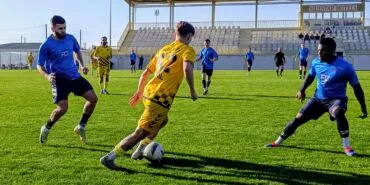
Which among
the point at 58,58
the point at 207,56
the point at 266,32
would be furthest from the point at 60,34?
the point at 266,32

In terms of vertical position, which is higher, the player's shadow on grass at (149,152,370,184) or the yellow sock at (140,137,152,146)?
the yellow sock at (140,137,152,146)

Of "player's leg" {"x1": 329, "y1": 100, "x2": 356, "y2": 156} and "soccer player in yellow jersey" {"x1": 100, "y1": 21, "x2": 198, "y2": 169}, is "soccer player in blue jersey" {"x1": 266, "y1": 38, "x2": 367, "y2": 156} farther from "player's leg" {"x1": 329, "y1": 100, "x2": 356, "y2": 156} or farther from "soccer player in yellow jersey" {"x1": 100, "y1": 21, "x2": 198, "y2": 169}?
"soccer player in yellow jersey" {"x1": 100, "y1": 21, "x2": 198, "y2": 169}

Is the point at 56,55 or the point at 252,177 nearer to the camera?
the point at 252,177

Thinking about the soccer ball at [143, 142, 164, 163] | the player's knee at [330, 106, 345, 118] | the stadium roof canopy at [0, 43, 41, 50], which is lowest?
the soccer ball at [143, 142, 164, 163]

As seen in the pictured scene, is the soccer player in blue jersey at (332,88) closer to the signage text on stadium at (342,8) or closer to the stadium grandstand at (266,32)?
the stadium grandstand at (266,32)

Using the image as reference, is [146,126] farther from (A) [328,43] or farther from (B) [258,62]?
(B) [258,62]

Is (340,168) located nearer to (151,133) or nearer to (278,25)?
(151,133)

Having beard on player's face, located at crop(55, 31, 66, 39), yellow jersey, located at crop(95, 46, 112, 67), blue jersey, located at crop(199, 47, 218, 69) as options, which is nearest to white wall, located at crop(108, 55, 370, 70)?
blue jersey, located at crop(199, 47, 218, 69)

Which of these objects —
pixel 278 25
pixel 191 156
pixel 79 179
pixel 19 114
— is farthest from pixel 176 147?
pixel 278 25

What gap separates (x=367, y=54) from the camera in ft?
177

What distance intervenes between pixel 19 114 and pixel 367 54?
4888 cm

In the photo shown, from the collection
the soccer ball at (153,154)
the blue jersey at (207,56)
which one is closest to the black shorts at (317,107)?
the soccer ball at (153,154)

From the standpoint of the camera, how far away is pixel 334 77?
276 inches

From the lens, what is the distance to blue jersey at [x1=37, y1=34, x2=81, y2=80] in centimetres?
765
